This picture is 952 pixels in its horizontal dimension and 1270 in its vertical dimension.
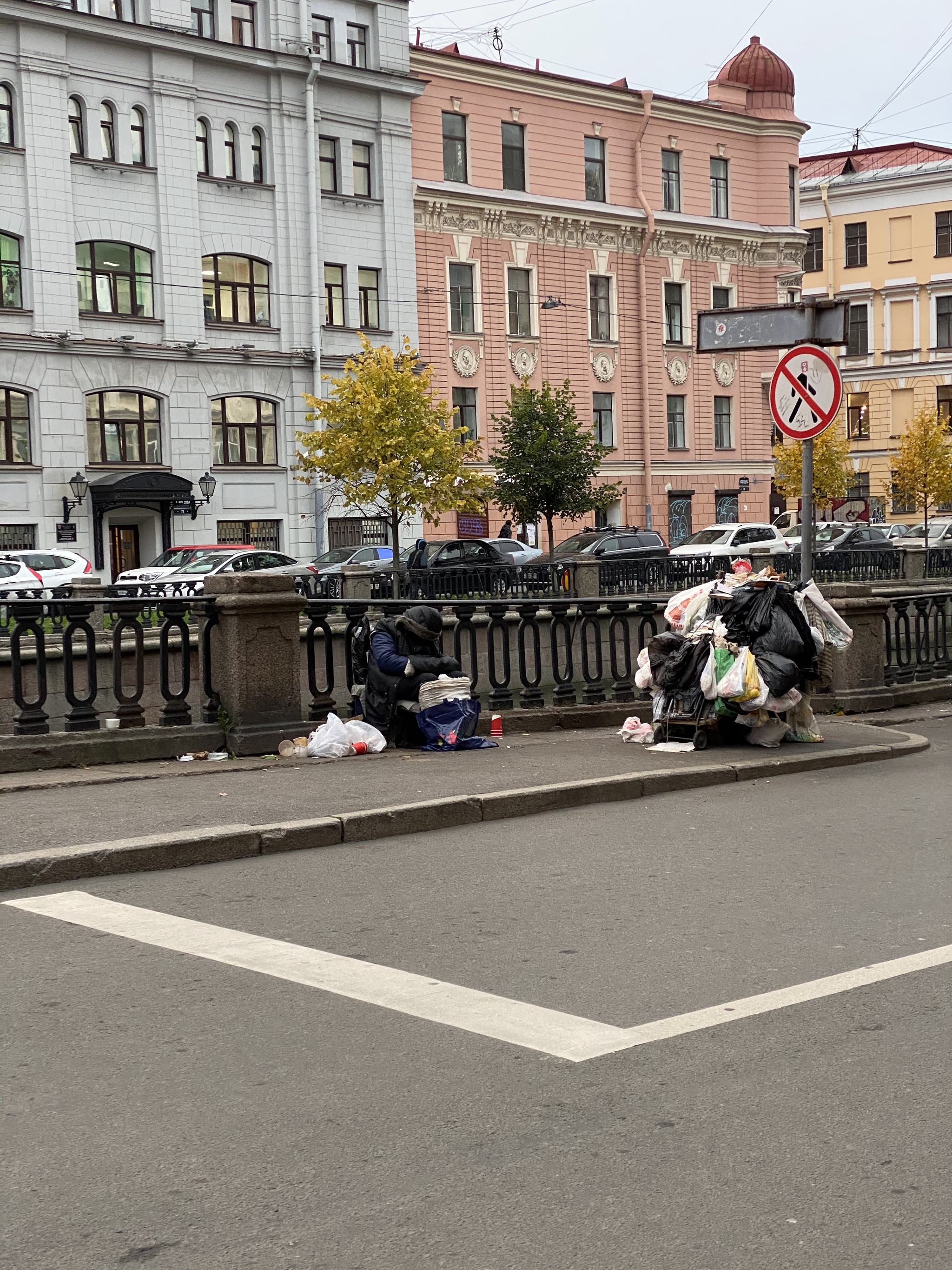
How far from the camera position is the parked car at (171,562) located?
3103 centimetres

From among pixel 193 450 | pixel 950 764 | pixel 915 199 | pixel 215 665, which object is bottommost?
pixel 950 764

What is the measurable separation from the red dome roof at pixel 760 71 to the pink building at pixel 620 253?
0.20 feet

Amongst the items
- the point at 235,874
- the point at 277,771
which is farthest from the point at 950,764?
the point at 235,874

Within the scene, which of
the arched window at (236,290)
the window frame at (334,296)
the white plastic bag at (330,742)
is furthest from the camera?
the window frame at (334,296)

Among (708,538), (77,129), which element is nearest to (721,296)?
(708,538)

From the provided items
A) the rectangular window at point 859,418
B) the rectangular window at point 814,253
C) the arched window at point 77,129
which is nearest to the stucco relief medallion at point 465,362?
the arched window at point 77,129

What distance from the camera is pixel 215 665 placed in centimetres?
1121

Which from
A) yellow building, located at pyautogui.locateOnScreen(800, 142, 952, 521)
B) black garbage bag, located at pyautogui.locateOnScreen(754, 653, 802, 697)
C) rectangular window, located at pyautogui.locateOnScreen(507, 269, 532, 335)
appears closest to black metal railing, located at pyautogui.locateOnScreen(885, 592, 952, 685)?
black garbage bag, located at pyautogui.locateOnScreen(754, 653, 802, 697)

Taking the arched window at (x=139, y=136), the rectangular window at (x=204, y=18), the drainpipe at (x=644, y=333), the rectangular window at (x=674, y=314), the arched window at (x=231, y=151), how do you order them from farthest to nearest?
1. the rectangular window at (x=674, y=314)
2. the drainpipe at (x=644, y=333)
3. the arched window at (x=231, y=151)
4. the rectangular window at (x=204, y=18)
5. the arched window at (x=139, y=136)

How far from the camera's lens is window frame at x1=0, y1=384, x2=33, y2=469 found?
122ft

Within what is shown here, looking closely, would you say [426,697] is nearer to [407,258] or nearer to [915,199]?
[407,258]

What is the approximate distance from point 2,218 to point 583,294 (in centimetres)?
1993

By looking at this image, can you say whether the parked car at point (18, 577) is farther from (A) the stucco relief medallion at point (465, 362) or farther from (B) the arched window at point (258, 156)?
(A) the stucco relief medallion at point (465, 362)

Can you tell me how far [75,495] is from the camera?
37.9 m
